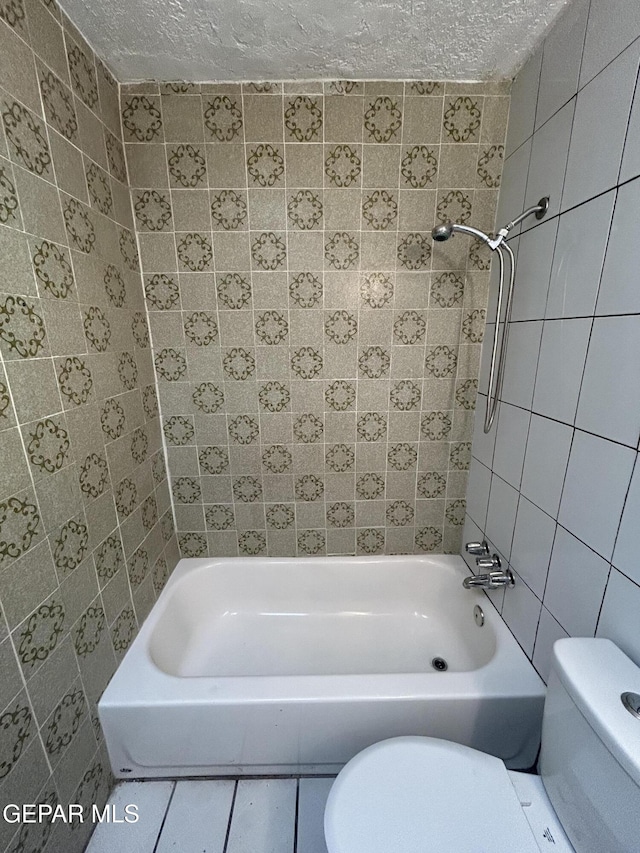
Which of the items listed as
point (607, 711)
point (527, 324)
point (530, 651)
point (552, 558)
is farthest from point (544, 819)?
point (527, 324)

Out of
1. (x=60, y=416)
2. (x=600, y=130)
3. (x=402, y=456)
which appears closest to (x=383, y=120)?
(x=600, y=130)

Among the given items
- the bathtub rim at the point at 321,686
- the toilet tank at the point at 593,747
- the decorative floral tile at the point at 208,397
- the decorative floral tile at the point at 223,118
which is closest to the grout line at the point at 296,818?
the bathtub rim at the point at 321,686

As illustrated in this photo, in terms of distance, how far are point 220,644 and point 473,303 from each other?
1.70m

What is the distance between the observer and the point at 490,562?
1.14 meters

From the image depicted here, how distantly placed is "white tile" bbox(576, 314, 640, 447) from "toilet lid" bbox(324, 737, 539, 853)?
2.46 feet

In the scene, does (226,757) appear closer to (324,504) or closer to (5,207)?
(324,504)

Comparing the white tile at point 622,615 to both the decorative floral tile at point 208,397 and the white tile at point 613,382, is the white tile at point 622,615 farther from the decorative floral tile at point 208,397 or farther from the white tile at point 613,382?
the decorative floral tile at point 208,397

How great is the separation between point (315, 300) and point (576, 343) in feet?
2.66

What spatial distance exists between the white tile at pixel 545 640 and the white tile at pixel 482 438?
0.49m

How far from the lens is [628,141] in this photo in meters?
0.67

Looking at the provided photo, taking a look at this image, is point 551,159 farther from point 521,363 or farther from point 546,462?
point 546,462

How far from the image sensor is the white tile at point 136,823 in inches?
35.0

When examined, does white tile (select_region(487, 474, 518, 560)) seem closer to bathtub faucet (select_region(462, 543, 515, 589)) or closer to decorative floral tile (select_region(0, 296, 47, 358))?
bathtub faucet (select_region(462, 543, 515, 589))

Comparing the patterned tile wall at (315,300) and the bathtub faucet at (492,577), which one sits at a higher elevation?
the patterned tile wall at (315,300)
